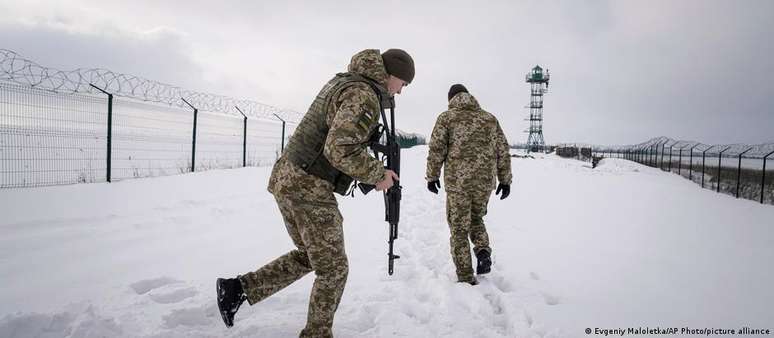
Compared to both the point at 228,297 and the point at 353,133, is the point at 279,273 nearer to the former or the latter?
the point at 228,297

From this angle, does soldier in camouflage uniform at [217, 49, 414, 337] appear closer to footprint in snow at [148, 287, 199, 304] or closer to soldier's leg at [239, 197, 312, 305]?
soldier's leg at [239, 197, 312, 305]

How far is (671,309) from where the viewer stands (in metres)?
2.99

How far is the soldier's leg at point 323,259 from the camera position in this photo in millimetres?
2029

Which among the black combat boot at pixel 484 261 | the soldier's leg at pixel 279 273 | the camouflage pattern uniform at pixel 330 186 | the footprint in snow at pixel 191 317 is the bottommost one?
the footprint in snow at pixel 191 317

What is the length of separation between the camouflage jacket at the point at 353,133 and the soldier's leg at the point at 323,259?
180 millimetres

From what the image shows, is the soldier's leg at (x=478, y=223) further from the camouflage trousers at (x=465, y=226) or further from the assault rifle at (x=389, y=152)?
the assault rifle at (x=389, y=152)

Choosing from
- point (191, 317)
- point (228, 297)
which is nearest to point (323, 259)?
point (228, 297)

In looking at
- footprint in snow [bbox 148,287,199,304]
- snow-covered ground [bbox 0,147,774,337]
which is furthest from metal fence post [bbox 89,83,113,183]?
footprint in snow [bbox 148,287,199,304]

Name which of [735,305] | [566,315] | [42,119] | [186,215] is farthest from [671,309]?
[42,119]

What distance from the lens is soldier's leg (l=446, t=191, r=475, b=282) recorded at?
11.2 feet

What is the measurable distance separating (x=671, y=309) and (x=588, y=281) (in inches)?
27.7

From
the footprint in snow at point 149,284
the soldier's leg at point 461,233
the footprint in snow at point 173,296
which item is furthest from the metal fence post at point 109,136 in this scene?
the soldier's leg at point 461,233

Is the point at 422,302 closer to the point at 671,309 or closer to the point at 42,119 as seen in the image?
the point at 671,309

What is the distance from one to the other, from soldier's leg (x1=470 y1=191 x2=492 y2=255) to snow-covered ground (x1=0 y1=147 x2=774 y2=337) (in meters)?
0.35
